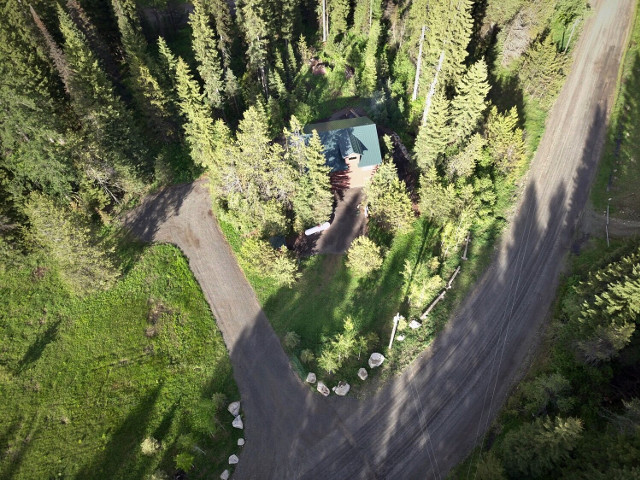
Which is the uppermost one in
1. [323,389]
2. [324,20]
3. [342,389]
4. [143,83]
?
[324,20]

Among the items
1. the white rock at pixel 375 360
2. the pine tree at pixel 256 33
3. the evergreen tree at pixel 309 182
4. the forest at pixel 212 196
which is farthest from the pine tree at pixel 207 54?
the white rock at pixel 375 360

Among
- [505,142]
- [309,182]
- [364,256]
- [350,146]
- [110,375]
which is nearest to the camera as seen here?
[110,375]

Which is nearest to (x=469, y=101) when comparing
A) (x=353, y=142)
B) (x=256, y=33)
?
(x=353, y=142)

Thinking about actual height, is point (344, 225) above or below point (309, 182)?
below

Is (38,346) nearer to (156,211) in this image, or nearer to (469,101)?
(156,211)

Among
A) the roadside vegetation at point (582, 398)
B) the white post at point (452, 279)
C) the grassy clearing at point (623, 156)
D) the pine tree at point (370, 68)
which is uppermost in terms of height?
the pine tree at point (370, 68)

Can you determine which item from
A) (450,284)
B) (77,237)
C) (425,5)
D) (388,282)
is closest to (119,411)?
(77,237)

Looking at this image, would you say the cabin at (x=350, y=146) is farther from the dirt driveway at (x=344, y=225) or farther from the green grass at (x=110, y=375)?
the green grass at (x=110, y=375)
